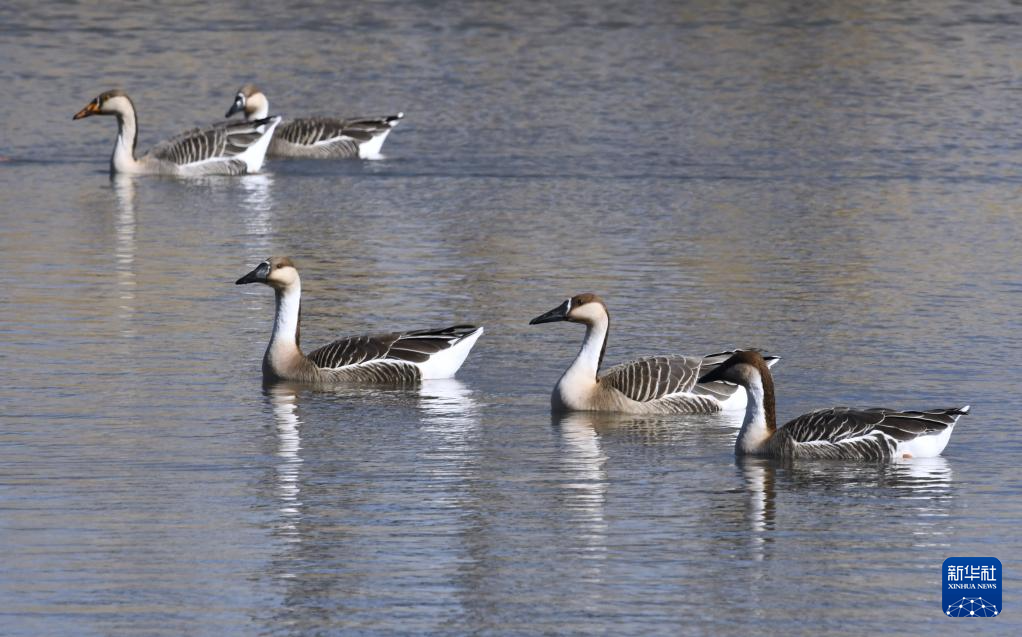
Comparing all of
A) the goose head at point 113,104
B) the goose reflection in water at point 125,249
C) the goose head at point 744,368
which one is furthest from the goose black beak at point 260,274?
the goose head at point 113,104

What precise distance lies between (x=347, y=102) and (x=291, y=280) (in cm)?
1769

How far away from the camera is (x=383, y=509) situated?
1208 cm

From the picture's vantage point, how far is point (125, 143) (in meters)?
27.6

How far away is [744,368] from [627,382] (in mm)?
1521

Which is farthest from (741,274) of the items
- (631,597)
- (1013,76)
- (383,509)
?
(1013,76)

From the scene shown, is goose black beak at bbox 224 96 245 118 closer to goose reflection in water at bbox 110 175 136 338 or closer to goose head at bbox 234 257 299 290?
goose reflection in water at bbox 110 175 136 338

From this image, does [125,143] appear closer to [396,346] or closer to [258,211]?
[258,211]

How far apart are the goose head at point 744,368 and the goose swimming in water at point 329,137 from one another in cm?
1516

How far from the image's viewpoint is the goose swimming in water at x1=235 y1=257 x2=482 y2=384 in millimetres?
16016

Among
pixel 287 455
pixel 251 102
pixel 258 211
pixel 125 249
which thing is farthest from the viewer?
pixel 251 102

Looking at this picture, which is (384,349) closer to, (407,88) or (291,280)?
(291,280)

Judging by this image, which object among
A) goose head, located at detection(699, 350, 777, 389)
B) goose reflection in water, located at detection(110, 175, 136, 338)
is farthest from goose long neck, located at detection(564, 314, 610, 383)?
goose reflection in water, located at detection(110, 175, 136, 338)

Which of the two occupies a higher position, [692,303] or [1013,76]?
[1013,76]

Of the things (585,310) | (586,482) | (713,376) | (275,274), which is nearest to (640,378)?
(585,310)
